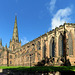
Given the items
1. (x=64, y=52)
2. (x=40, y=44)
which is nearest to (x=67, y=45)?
(x=64, y=52)

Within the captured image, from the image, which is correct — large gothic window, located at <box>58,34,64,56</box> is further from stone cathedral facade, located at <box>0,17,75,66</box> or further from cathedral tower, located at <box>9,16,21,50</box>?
cathedral tower, located at <box>9,16,21,50</box>

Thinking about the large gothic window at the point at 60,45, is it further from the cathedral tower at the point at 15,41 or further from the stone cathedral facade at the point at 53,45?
the cathedral tower at the point at 15,41

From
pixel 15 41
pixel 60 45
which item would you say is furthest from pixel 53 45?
pixel 15 41

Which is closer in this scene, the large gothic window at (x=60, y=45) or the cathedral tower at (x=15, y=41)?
the large gothic window at (x=60, y=45)

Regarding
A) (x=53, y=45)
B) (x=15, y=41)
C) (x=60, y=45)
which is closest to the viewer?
(x=60, y=45)

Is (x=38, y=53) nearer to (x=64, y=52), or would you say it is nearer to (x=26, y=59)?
(x=26, y=59)

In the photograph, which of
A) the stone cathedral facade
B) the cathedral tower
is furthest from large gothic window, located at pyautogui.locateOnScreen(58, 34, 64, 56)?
the cathedral tower

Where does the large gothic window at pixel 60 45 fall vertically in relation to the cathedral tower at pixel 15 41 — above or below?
below

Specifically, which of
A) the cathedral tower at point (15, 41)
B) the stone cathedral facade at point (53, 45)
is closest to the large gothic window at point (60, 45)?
the stone cathedral facade at point (53, 45)

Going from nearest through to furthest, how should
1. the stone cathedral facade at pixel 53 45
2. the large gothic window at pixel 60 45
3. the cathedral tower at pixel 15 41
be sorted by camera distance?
the stone cathedral facade at pixel 53 45, the large gothic window at pixel 60 45, the cathedral tower at pixel 15 41

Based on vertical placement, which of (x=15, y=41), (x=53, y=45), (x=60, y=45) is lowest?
(x=60, y=45)

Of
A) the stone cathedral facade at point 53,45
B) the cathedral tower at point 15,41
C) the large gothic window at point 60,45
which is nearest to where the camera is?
the stone cathedral facade at point 53,45

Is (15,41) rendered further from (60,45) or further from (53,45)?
(60,45)

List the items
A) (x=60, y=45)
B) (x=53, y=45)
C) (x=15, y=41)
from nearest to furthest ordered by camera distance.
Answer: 1. (x=60, y=45)
2. (x=53, y=45)
3. (x=15, y=41)
